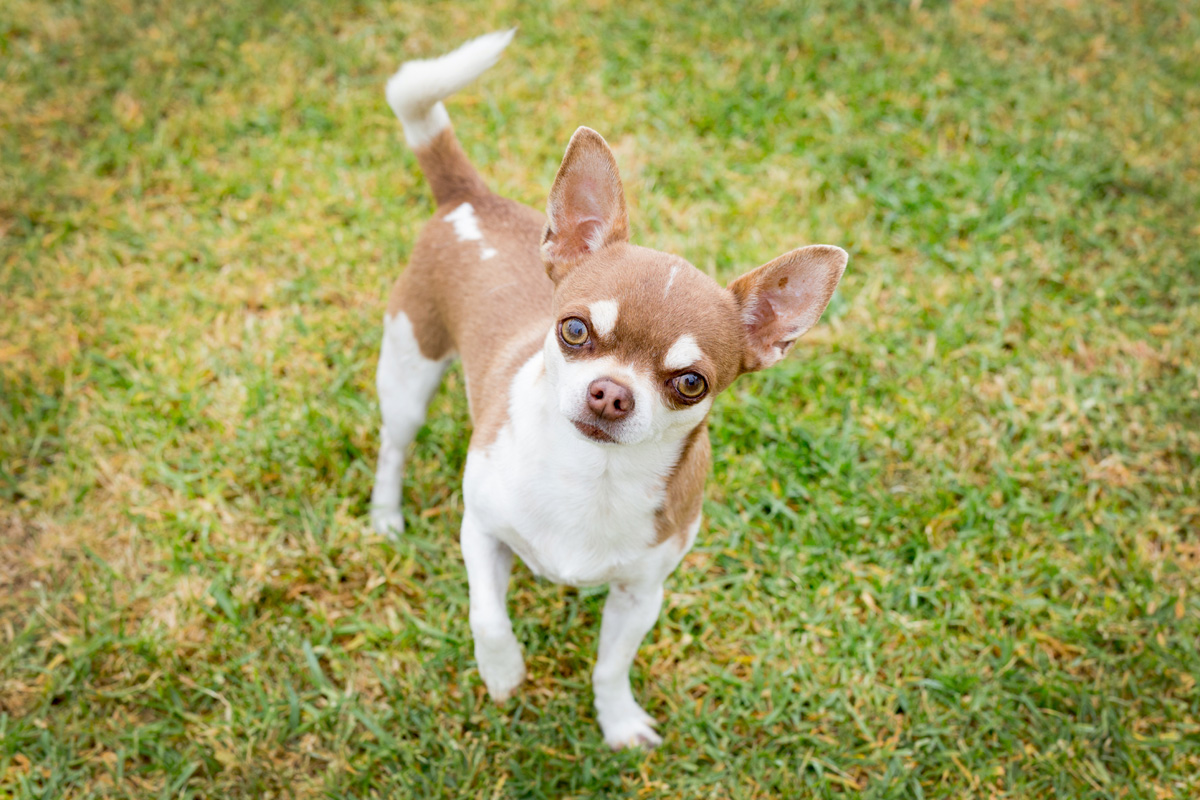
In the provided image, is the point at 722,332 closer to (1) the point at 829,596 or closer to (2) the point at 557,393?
(2) the point at 557,393

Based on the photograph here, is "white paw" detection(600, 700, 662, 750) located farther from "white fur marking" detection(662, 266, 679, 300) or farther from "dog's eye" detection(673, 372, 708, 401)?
"white fur marking" detection(662, 266, 679, 300)

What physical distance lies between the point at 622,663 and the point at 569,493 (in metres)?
0.79

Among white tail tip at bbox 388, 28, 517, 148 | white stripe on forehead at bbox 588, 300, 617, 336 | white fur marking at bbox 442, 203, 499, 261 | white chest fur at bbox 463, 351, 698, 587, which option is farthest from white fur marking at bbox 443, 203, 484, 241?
white stripe on forehead at bbox 588, 300, 617, 336

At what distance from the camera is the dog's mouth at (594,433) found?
2191 mm

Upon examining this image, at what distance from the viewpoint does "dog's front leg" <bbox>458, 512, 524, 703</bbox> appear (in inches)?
109

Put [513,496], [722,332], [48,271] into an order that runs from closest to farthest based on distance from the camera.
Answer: [722,332] < [513,496] < [48,271]

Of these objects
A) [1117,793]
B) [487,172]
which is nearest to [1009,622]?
[1117,793]

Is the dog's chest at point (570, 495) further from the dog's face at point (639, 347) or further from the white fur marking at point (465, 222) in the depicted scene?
the white fur marking at point (465, 222)

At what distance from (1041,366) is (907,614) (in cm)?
159

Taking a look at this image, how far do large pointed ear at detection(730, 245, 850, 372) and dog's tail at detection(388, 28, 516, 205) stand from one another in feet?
4.10

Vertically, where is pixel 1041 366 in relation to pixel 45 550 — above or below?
below

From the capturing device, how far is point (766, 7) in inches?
231

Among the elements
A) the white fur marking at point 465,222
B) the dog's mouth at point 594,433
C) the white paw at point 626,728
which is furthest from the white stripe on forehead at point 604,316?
the white paw at point 626,728

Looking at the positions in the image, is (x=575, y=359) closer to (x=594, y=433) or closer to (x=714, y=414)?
(x=594, y=433)
